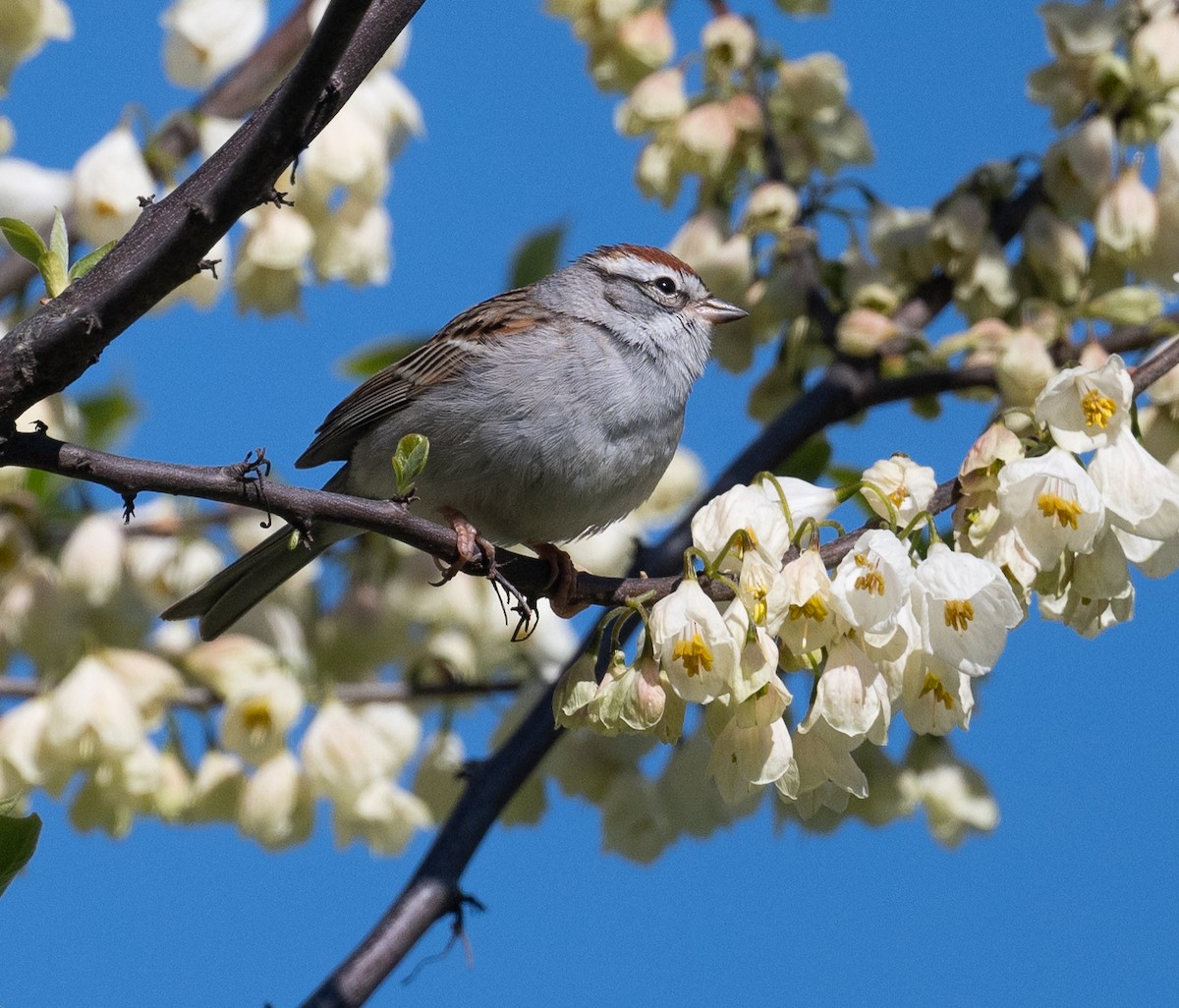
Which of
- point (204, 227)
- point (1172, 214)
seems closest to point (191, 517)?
point (204, 227)

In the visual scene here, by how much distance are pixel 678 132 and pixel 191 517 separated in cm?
152

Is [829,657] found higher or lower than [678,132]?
lower

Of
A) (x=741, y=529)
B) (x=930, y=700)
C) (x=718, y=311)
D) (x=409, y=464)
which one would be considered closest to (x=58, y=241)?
(x=409, y=464)

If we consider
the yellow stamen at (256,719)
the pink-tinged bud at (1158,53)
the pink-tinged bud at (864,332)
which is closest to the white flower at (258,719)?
the yellow stamen at (256,719)

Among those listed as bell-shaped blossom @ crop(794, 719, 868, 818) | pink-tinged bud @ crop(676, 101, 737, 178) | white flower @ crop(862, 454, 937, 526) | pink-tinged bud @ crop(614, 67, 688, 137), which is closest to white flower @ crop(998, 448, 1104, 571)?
white flower @ crop(862, 454, 937, 526)

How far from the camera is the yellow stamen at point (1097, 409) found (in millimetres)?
2070

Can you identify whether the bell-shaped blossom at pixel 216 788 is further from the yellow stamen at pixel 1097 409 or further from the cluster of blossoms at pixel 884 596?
the yellow stamen at pixel 1097 409

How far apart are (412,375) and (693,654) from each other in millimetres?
1760

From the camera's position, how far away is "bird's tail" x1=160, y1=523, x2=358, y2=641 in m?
3.33

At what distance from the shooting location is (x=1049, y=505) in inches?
78.4

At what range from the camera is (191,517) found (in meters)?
3.85

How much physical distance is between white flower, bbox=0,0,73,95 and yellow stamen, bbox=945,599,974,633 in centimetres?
202

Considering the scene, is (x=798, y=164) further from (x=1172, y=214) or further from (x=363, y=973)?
(x=363, y=973)

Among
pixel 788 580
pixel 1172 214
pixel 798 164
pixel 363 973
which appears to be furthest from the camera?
pixel 798 164
